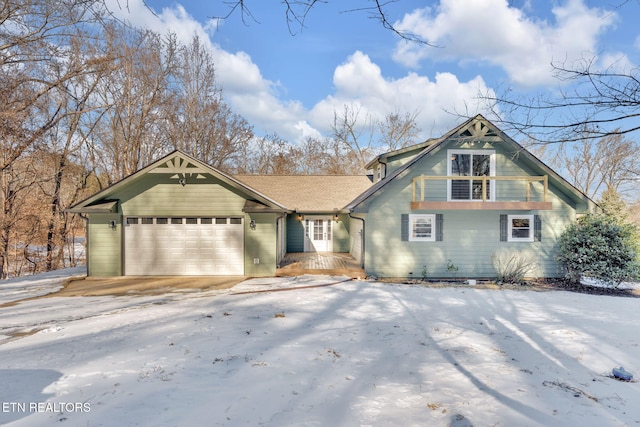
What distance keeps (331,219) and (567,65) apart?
41.6 feet

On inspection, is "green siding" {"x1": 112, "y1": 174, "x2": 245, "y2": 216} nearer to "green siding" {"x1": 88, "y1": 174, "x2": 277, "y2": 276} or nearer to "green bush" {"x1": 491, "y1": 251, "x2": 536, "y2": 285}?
"green siding" {"x1": 88, "y1": 174, "x2": 277, "y2": 276}

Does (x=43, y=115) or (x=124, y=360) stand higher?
(x=43, y=115)

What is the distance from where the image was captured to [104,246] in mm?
10664

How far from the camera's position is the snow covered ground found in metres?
3.00

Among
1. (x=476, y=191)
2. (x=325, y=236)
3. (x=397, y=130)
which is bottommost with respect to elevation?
(x=325, y=236)

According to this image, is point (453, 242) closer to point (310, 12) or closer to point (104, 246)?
point (310, 12)

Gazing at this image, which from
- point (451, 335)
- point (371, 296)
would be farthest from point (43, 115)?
point (451, 335)

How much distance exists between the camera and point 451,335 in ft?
17.9

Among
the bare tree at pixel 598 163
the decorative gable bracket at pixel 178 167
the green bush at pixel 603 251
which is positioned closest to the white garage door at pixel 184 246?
the decorative gable bracket at pixel 178 167

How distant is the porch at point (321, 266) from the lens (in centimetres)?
1086

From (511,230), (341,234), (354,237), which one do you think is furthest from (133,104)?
(511,230)

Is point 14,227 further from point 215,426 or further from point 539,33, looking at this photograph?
point 539,33

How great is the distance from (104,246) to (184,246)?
2.77 metres

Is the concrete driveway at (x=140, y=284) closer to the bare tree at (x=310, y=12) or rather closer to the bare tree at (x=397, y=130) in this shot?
the bare tree at (x=310, y=12)
